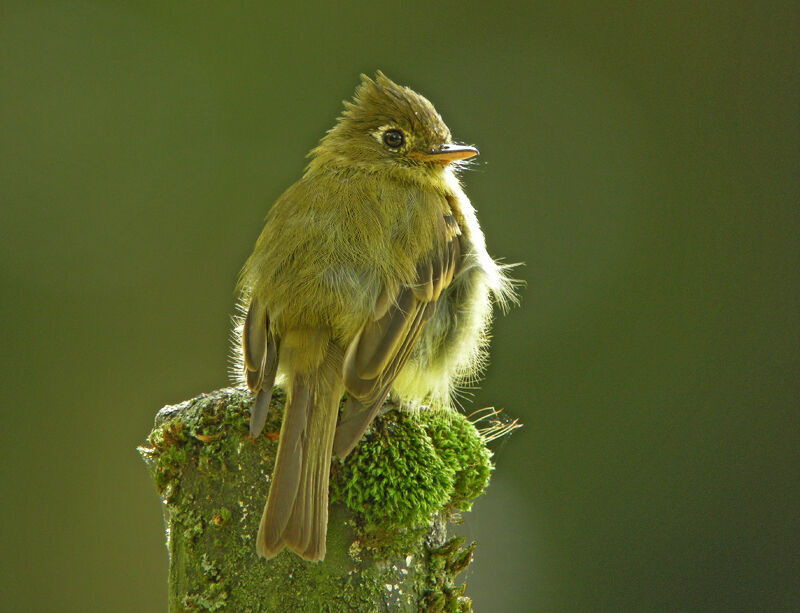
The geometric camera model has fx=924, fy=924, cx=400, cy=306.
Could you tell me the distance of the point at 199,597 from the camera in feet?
8.23

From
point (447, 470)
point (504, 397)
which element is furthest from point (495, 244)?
point (447, 470)

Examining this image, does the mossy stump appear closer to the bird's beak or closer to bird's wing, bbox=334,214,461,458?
bird's wing, bbox=334,214,461,458

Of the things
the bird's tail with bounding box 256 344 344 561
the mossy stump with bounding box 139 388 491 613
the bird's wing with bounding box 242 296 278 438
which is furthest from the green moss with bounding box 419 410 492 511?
the bird's wing with bounding box 242 296 278 438

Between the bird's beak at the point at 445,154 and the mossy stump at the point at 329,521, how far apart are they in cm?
142

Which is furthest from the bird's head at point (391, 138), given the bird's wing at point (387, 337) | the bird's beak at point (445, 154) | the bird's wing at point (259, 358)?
the bird's wing at point (259, 358)

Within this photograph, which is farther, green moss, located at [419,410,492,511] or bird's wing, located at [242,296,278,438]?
green moss, located at [419,410,492,511]

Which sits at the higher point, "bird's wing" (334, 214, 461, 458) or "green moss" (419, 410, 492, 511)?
"bird's wing" (334, 214, 461, 458)

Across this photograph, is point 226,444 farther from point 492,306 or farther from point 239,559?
point 492,306

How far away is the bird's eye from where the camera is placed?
3.93m

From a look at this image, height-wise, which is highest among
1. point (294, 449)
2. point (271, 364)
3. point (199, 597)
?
point (271, 364)

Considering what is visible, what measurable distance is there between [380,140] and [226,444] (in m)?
1.77

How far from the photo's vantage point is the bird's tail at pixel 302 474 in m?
2.37

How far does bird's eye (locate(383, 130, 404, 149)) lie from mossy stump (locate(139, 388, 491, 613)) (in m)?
1.52

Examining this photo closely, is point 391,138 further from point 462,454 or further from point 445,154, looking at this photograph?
point 462,454
